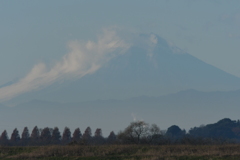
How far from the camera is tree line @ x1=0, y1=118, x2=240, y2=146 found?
5309 cm

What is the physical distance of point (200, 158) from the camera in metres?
33.3

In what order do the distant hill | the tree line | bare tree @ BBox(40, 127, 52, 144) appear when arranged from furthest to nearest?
the distant hill, bare tree @ BBox(40, 127, 52, 144), the tree line

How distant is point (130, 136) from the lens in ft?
179

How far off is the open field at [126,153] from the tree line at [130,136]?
577cm

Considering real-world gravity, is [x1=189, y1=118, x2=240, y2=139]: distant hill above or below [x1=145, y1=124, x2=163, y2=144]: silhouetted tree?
above

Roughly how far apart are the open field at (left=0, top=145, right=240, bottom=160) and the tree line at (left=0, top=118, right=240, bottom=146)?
577 cm

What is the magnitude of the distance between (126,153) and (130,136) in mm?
16776

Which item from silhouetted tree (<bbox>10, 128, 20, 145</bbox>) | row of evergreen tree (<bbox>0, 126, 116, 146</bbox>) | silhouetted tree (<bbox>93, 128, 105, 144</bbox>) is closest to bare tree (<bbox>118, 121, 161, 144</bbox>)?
silhouetted tree (<bbox>93, 128, 105, 144</bbox>)

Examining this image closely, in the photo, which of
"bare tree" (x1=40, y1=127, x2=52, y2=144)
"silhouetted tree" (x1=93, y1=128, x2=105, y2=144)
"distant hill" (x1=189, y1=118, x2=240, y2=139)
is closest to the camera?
"silhouetted tree" (x1=93, y1=128, x2=105, y2=144)

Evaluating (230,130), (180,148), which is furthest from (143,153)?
(230,130)

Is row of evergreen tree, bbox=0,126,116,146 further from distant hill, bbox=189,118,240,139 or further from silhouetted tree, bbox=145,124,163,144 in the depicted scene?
distant hill, bbox=189,118,240,139

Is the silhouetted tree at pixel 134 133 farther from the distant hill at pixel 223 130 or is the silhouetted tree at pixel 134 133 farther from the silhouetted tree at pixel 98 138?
the distant hill at pixel 223 130

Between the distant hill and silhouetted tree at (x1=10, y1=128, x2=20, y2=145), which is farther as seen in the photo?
the distant hill

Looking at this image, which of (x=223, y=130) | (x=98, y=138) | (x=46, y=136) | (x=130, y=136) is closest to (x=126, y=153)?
(x=130, y=136)
